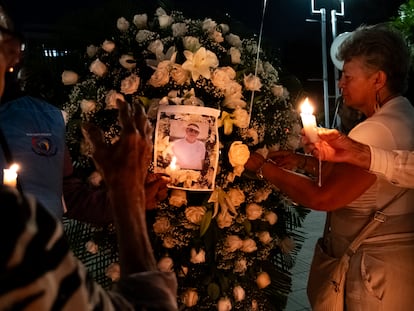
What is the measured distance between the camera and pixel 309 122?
1.74 meters

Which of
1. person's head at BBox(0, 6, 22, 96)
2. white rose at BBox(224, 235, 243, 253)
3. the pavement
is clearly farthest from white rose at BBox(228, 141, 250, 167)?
the pavement

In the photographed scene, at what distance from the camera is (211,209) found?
1860mm

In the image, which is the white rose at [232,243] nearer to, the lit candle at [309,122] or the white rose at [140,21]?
the lit candle at [309,122]

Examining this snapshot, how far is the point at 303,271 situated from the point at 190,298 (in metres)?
3.23

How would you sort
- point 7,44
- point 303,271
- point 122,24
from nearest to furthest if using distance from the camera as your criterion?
point 7,44 → point 122,24 → point 303,271

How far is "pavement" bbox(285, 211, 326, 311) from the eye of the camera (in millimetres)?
3978

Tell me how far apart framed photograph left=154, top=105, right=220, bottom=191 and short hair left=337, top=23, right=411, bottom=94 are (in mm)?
904

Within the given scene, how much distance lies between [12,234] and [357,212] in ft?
5.96

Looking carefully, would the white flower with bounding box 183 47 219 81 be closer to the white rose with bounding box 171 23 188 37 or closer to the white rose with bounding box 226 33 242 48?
the white rose with bounding box 171 23 188 37

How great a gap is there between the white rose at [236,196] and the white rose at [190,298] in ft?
1.34

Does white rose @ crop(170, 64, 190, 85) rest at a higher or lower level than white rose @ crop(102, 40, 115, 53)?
lower

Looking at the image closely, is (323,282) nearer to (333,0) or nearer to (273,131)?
(273,131)

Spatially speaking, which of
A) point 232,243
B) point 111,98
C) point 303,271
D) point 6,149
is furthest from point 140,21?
point 303,271

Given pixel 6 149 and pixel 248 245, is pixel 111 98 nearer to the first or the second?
pixel 6 149
